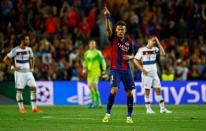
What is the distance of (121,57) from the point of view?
715 inches

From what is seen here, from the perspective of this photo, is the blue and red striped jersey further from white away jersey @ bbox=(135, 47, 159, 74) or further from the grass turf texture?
white away jersey @ bbox=(135, 47, 159, 74)

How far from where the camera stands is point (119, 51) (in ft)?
59.7

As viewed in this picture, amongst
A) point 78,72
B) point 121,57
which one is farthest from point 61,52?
point 121,57

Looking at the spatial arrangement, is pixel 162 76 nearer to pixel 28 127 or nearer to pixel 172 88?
pixel 172 88

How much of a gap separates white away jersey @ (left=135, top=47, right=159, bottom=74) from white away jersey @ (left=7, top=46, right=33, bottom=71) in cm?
396

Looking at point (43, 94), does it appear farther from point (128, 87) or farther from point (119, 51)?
point (128, 87)

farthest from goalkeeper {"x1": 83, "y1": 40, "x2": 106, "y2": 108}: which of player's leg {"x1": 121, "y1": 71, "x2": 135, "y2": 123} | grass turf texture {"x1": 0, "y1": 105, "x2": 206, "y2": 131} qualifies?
player's leg {"x1": 121, "y1": 71, "x2": 135, "y2": 123}

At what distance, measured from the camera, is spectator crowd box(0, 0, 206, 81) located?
102 feet

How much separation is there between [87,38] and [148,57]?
9.95 metres

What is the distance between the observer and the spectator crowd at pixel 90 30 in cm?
3122

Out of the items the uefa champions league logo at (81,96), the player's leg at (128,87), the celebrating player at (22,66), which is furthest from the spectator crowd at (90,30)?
the player's leg at (128,87)

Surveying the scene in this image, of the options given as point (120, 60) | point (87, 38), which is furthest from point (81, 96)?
point (120, 60)

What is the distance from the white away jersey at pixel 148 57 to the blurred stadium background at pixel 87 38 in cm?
718

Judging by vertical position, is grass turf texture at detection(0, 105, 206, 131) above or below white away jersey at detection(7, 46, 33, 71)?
below
